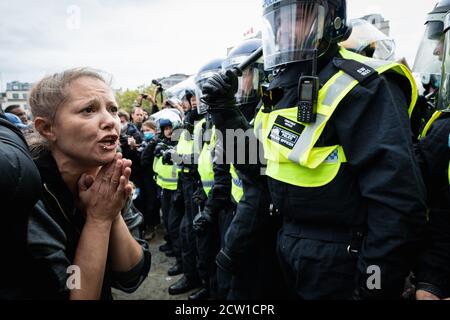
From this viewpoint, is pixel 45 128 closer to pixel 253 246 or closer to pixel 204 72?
pixel 253 246

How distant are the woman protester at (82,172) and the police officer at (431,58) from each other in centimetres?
198

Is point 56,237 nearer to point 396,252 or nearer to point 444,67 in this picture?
point 396,252

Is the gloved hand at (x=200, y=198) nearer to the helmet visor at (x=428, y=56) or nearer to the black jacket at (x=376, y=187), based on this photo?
the black jacket at (x=376, y=187)

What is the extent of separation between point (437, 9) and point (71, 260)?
10.4ft

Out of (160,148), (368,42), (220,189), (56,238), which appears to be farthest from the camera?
(160,148)

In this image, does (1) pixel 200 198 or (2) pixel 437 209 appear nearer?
(2) pixel 437 209

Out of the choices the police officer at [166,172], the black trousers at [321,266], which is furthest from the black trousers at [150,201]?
the black trousers at [321,266]

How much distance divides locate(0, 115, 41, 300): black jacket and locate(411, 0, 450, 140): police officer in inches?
88.2

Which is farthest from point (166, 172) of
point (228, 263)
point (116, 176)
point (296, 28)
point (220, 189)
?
point (116, 176)

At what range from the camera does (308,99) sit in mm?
1478

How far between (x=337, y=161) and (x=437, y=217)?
0.59 m

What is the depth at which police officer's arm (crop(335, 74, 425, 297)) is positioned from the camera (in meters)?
1.28

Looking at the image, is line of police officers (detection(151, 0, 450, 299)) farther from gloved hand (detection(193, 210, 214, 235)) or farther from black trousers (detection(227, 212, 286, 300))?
gloved hand (detection(193, 210, 214, 235))

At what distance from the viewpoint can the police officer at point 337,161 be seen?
4.28ft
